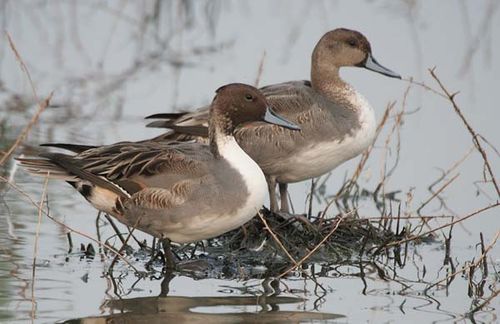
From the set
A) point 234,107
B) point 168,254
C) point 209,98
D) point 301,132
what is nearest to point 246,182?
point 234,107

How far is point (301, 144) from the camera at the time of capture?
8758 mm

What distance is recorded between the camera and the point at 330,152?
880 centimetres

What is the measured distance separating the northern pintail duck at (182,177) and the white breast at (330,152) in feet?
2.96

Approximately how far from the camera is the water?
7094 millimetres

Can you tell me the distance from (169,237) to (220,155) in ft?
1.78

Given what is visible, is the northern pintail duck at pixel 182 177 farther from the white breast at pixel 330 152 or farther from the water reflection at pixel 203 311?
the white breast at pixel 330 152

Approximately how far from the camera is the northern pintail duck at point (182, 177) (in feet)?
24.4

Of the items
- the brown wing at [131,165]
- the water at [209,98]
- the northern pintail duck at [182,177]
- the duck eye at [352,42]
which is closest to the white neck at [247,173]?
the northern pintail duck at [182,177]

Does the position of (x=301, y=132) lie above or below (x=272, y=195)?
above

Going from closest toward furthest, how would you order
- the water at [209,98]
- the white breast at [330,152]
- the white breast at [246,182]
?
1. the water at [209,98]
2. the white breast at [246,182]
3. the white breast at [330,152]

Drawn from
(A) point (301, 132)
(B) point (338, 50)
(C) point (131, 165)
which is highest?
(B) point (338, 50)

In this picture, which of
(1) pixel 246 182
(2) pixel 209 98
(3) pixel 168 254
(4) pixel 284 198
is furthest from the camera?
(2) pixel 209 98

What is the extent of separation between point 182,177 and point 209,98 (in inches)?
162

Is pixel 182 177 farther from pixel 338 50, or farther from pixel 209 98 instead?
pixel 209 98
